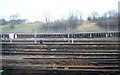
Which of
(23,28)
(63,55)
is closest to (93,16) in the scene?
(63,55)

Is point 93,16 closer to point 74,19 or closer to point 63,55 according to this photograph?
point 74,19

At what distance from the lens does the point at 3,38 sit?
3572mm

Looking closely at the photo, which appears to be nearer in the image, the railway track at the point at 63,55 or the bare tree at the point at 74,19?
the railway track at the point at 63,55

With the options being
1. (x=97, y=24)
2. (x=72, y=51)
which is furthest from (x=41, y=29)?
(x=97, y=24)

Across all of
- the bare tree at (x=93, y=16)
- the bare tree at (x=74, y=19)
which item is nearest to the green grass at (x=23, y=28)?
the bare tree at (x=74, y=19)

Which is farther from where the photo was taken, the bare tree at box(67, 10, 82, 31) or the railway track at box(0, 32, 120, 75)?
the bare tree at box(67, 10, 82, 31)

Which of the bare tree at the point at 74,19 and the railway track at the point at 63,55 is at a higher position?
the bare tree at the point at 74,19

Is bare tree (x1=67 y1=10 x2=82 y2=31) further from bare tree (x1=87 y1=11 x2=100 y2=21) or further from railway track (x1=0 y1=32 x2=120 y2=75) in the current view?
railway track (x1=0 y1=32 x2=120 y2=75)

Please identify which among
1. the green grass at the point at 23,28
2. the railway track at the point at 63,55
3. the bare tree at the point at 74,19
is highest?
the bare tree at the point at 74,19

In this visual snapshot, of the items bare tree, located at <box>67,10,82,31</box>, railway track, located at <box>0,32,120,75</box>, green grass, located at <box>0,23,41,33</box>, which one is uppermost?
bare tree, located at <box>67,10,82,31</box>

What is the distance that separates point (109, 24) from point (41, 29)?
3.55 feet

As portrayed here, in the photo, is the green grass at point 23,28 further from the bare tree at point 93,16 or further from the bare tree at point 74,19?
the bare tree at point 93,16

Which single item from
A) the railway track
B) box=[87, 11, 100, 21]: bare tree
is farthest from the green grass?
box=[87, 11, 100, 21]: bare tree

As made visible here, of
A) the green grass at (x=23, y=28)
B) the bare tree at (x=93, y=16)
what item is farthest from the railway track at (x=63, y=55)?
the bare tree at (x=93, y=16)
